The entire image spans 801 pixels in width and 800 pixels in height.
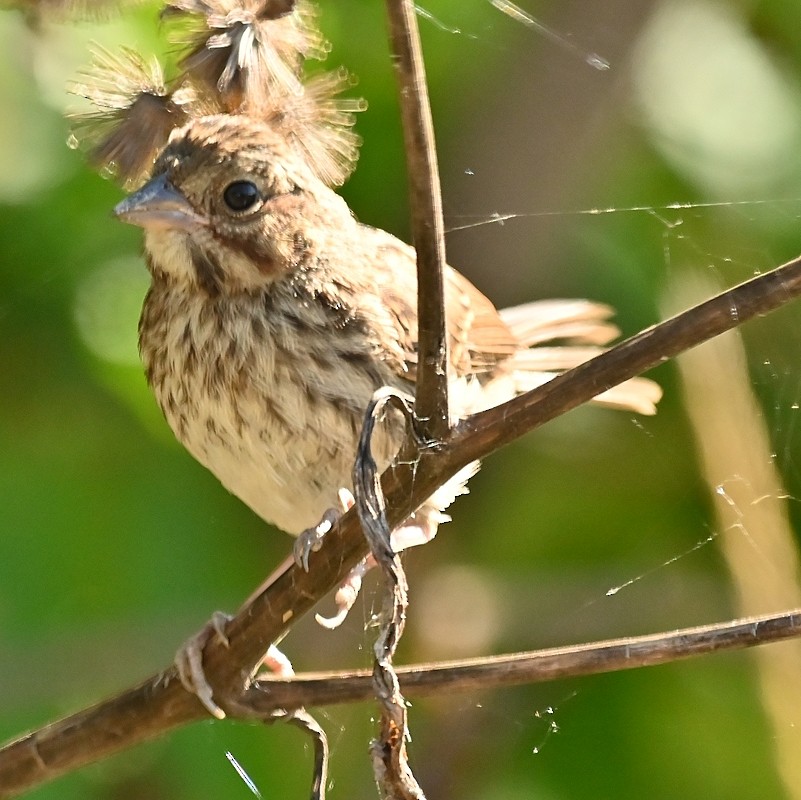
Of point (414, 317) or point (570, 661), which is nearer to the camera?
point (570, 661)

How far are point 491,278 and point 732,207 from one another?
0.80m

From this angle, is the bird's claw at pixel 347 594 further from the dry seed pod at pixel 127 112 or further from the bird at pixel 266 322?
the dry seed pod at pixel 127 112

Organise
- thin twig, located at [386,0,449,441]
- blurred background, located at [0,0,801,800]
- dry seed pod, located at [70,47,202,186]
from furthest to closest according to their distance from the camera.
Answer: blurred background, located at [0,0,801,800], dry seed pod, located at [70,47,202,186], thin twig, located at [386,0,449,441]

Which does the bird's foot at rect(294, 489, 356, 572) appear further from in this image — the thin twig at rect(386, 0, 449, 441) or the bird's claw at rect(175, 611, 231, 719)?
the thin twig at rect(386, 0, 449, 441)

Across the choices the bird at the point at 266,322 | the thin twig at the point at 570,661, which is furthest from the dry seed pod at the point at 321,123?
the thin twig at the point at 570,661

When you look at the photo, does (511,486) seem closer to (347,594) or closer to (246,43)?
(347,594)

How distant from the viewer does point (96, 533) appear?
2840 mm

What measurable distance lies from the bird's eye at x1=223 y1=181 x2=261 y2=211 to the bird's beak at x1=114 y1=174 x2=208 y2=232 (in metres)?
0.07

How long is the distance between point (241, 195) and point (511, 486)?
108 centimetres

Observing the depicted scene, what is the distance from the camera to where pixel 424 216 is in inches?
56.5

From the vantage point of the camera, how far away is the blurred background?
2771mm

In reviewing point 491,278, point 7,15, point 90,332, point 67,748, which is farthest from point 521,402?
point 491,278

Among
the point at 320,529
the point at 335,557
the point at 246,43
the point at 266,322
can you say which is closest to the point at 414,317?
the point at 266,322

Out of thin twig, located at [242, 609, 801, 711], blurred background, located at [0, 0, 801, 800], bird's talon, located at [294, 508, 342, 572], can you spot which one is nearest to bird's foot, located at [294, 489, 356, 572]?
bird's talon, located at [294, 508, 342, 572]
